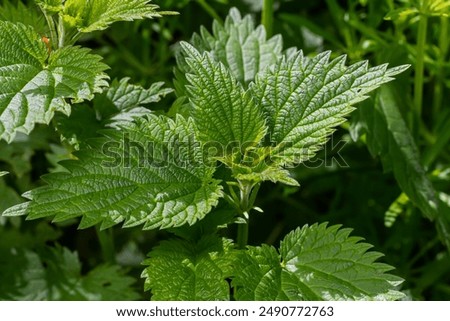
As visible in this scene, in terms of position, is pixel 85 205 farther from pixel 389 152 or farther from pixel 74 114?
pixel 389 152

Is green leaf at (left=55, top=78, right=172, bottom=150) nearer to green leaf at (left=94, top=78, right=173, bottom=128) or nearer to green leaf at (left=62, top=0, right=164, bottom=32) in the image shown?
green leaf at (left=94, top=78, right=173, bottom=128)

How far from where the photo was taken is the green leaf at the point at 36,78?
111 centimetres

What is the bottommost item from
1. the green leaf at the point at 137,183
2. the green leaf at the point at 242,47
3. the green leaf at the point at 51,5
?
the green leaf at the point at 137,183

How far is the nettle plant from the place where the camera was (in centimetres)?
113

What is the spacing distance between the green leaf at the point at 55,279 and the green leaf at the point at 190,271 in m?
0.31

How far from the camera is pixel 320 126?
1199 mm

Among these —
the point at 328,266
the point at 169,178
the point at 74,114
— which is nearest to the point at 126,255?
the point at 74,114

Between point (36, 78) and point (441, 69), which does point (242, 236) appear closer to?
point (36, 78)

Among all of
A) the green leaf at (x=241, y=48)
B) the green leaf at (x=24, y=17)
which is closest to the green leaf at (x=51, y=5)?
the green leaf at (x=24, y=17)

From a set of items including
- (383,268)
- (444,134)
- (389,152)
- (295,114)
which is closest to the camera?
(383,268)

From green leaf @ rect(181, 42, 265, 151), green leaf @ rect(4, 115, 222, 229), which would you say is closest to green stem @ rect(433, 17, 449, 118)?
green leaf @ rect(181, 42, 265, 151)

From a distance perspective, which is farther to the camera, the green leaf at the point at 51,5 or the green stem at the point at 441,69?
the green stem at the point at 441,69

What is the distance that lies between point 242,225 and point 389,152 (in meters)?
0.44

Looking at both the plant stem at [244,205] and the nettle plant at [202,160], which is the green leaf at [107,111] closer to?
the nettle plant at [202,160]
